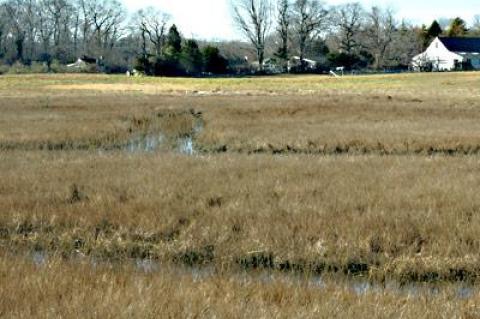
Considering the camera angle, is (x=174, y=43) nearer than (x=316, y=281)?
No

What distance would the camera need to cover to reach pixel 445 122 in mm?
25016

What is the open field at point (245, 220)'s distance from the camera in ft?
19.5

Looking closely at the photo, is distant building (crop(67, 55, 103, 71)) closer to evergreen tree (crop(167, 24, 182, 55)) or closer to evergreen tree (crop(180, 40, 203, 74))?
evergreen tree (crop(167, 24, 182, 55))

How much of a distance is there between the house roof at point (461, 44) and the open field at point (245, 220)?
279 feet

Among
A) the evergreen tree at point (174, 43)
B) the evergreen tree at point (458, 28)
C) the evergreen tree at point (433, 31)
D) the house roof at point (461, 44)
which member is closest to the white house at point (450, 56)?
the house roof at point (461, 44)

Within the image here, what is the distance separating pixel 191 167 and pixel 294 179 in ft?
9.72

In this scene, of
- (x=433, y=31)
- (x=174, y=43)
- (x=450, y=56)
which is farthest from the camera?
(x=433, y=31)

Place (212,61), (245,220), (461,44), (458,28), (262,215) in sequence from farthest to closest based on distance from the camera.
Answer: (458,28) < (461,44) < (212,61) < (262,215) < (245,220)

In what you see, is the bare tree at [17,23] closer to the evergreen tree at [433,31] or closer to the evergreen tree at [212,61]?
the evergreen tree at [212,61]

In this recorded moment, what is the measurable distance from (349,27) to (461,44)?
756 inches

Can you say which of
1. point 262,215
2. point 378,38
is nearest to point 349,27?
point 378,38

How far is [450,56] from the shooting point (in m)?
98.5

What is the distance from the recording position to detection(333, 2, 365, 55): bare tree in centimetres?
10763

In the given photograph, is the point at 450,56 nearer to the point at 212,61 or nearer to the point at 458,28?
the point at 458,28
